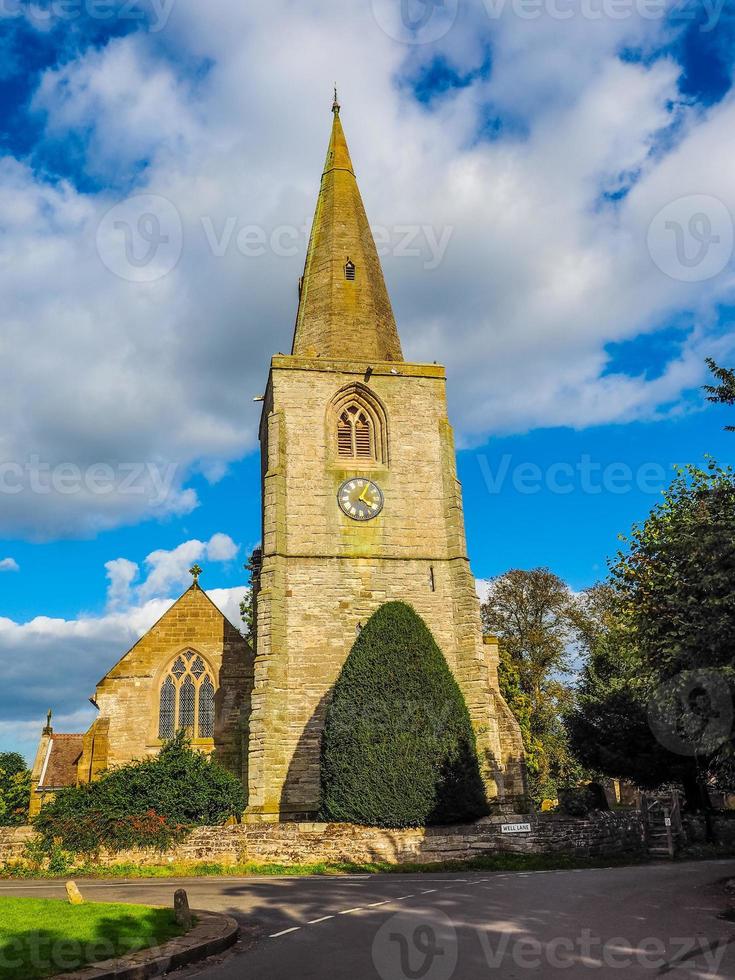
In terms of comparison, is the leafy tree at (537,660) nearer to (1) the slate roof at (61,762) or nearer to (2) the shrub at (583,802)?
(2) the shrub at (583,802)

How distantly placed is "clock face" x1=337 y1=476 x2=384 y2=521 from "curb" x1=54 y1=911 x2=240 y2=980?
55.2 feet

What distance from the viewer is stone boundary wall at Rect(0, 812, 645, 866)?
17922 mm

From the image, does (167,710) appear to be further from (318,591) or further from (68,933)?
(68,933)

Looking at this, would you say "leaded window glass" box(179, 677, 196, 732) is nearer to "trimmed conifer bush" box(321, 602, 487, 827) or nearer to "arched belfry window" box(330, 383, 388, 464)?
"trimmed conifer bush" box(321, 602, 487, 827)

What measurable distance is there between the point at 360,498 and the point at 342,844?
1145 centimetres

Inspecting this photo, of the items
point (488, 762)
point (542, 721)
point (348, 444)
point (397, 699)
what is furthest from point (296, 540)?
point (542, 721)

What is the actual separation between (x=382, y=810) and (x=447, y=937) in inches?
394

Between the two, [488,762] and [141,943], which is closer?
[141,943]

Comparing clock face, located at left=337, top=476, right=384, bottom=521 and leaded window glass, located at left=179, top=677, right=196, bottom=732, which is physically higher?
clock face, located at left=337, top=476, right=384, bottom=521

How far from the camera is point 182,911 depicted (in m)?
9.56

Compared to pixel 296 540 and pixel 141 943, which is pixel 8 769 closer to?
pixel 296 540

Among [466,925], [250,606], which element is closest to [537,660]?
[250,606]

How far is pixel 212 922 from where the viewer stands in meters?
9.73

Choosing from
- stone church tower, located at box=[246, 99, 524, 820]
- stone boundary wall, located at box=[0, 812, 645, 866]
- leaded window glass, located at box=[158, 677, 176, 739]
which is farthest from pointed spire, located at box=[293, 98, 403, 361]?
stone boundary wall, located at box=[0, 812, 645, 866]
